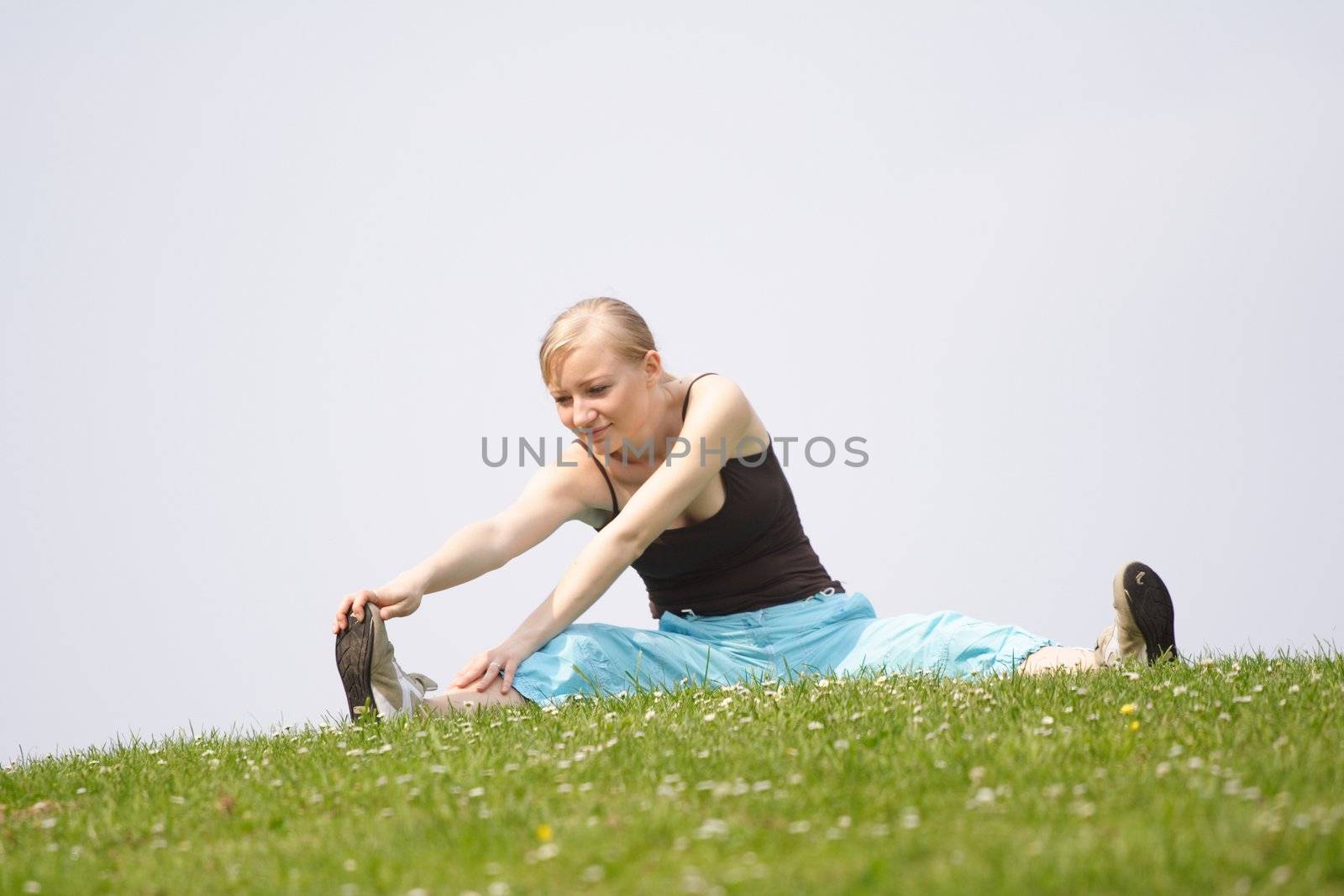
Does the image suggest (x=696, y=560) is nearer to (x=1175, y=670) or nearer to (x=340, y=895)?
(x=1175, y=670)

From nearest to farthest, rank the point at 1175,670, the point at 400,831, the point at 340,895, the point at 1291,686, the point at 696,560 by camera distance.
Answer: the point at 340,895 < the point at 400,831 < the point at 1291,686 < the point at 1175,670 < the point at 696,560

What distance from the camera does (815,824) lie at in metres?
3.85

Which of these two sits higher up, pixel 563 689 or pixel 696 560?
pixel 696 560

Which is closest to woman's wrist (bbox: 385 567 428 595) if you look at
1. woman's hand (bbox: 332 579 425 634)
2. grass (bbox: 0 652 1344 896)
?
woman's hand (bbox: 332 579 425 634)

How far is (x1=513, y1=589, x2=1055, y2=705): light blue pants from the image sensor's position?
6.77 m

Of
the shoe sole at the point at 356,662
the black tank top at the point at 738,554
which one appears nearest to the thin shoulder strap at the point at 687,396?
the black tank top at the point at 738,554

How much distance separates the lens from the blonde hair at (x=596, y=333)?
22.6ft

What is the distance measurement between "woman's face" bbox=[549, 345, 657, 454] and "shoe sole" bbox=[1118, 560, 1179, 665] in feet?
8.84

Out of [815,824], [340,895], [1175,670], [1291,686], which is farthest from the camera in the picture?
[1175,670]

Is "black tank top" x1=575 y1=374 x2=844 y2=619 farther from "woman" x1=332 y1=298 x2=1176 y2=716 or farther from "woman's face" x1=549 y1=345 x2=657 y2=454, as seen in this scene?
"woman's face" x1=549 y1=345 x2=657 y2=454

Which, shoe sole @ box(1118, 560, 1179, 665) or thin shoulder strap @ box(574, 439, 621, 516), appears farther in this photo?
thin shoulder strap @ box(574, 439, 621, 516)

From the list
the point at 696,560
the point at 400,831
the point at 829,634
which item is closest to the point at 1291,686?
the point at 829,634

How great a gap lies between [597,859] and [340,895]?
707mm

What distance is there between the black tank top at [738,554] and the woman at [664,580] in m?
0.01
